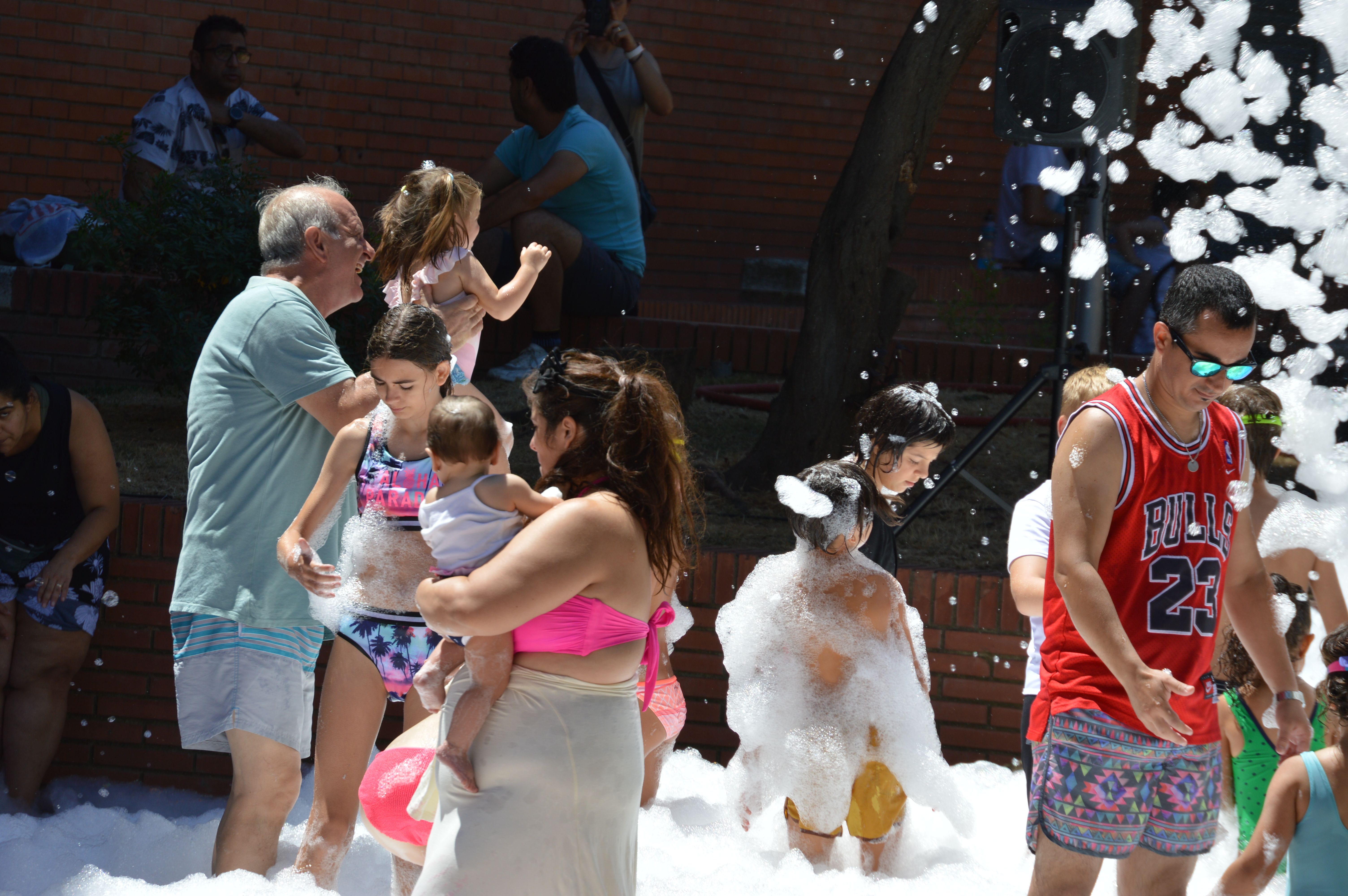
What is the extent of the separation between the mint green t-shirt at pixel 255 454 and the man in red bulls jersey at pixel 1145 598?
6.05 feet

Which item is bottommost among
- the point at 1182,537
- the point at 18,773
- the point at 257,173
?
the point at 18,773

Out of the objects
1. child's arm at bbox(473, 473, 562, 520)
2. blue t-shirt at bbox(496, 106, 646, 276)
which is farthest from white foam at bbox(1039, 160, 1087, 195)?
child's arm at bbox(473, 473, 562, 520)

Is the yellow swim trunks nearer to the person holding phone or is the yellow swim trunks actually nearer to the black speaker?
the black speaker

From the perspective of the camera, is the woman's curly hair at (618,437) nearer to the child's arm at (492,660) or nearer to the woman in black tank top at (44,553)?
the child's arm at (492,660)

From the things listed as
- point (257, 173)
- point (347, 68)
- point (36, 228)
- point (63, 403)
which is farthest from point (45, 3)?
point (63, 403)

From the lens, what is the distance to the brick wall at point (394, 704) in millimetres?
4516

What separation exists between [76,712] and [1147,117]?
9.65 meters

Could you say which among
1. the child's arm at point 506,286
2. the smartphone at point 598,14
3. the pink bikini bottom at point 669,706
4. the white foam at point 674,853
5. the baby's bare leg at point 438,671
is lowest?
the white foam at point 674,853

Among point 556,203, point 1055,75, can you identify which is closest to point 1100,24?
point 1055,75

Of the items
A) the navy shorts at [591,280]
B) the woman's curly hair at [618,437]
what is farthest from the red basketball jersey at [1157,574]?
the navy shorts at [591,280]

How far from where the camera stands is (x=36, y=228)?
7207 mm

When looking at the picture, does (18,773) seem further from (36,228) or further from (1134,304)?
(1134,304)

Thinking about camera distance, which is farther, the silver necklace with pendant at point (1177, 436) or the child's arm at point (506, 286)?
the child's arm at point (506, 286)

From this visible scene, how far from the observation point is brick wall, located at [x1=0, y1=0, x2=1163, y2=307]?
9.12 meters
